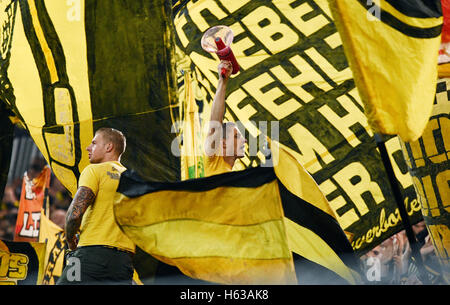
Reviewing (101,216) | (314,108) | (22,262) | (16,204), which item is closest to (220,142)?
(101,216)

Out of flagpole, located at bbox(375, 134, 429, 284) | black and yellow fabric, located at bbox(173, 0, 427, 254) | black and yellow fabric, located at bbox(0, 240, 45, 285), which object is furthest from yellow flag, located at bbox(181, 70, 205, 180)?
flagpole, located at bbox(375, 134, 429, 284)

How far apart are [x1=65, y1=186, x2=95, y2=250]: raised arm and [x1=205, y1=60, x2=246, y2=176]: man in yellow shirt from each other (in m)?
0.66

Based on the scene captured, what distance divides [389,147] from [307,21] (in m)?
1.11

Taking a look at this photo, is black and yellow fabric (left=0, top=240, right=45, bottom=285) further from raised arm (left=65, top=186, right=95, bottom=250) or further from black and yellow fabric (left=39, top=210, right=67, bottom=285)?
raised arm (left=65, top=186, right=95, bottom=250)

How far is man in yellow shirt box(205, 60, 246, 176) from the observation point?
327 centimetres

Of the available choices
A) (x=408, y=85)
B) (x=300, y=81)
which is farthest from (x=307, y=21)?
(x=408, y=85)

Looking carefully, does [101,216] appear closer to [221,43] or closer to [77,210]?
[77,210]

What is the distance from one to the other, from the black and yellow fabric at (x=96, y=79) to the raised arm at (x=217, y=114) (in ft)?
1.65

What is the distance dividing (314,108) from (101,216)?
2061mm

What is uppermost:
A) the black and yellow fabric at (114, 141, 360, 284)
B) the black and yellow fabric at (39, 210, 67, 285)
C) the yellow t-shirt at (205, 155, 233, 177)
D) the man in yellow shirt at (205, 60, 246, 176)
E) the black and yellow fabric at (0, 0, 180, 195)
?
the black and yellow fabric at (0, 0, 180, 195)

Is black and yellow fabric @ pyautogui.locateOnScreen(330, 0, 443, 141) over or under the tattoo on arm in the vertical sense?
over

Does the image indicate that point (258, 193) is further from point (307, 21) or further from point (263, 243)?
point (307, 21)

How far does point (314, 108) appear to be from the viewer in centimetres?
445

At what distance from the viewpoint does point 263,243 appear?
283cm
